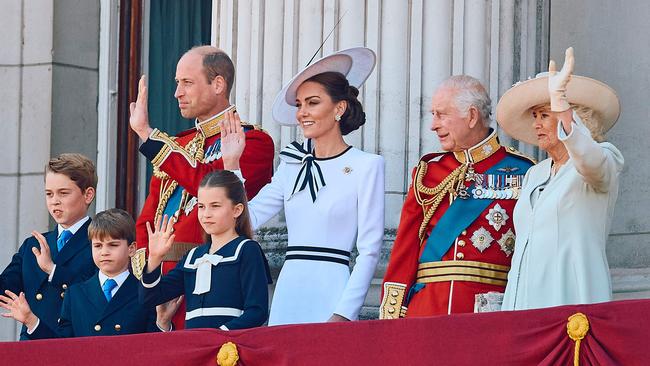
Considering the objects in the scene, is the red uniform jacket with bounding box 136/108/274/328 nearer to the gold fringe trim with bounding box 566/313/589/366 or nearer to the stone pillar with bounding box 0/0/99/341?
the gold fringe trim with bounding box 566/313/589/366

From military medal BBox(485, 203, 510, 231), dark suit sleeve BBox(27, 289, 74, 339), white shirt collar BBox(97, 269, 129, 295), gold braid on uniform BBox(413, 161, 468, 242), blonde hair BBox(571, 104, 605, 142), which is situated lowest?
dark suit sleeve BBox(27, 289, 74, 339)

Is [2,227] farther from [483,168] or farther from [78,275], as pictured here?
[483,168]

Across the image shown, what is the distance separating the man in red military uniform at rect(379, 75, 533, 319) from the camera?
6910mm

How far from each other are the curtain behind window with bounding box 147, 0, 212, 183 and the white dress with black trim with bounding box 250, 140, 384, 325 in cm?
391

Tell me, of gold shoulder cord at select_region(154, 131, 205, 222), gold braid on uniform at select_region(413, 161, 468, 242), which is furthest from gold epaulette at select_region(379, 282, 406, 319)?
gold shoulder cord at select_region(154, 131, 205, 222)

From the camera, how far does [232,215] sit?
6.97m

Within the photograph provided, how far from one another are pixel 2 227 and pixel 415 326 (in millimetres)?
5105

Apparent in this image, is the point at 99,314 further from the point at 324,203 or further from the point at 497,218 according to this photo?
the point at 497,218

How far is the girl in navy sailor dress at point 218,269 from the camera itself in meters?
6.75

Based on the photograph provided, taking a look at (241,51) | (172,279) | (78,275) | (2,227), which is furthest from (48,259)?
(2,227)

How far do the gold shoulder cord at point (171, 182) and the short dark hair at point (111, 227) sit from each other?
0.72 feet

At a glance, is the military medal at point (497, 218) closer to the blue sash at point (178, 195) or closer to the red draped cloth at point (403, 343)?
the red draped cloth at point (403, 343)

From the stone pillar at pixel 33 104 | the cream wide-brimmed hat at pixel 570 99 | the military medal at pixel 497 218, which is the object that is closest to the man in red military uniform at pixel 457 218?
the military medal at pixel 497 218

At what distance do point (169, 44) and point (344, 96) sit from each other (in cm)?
392
